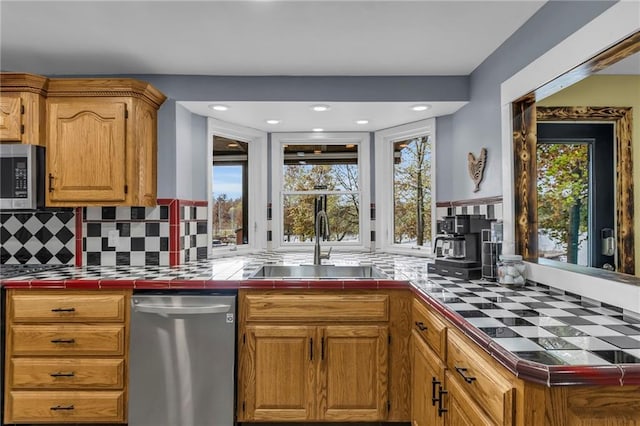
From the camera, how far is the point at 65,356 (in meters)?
2.15

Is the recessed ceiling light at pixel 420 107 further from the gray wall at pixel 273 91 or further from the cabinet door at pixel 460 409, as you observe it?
the cabinet door at pixel 460 409

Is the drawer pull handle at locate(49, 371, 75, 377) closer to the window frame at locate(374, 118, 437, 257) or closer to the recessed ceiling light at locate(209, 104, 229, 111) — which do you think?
the recessed ceiling light at locate(209, 104, 229, 111)

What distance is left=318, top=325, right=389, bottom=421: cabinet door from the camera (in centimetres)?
217

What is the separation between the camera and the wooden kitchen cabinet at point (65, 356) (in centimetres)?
215

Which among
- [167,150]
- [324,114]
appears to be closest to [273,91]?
[324,114]

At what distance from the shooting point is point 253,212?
11.3 ft

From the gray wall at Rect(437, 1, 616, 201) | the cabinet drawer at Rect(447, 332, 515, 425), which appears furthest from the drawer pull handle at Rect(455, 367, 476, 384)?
the gray wall at Rect(437, 1, 616, 201)

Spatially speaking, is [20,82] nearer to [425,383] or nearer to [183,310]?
[183,310]

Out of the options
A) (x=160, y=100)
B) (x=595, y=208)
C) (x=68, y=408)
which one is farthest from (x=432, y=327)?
(x=160, y=100)

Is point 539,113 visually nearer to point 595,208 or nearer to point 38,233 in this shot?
point 595,208

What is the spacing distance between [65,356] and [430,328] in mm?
1937

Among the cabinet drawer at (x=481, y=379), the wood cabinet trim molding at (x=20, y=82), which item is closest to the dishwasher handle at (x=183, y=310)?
the cabinet drawer at (x=481, y=379)

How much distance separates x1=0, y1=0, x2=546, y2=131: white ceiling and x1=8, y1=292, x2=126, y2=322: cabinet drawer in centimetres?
141

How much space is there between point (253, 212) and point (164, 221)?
889 millimetres
